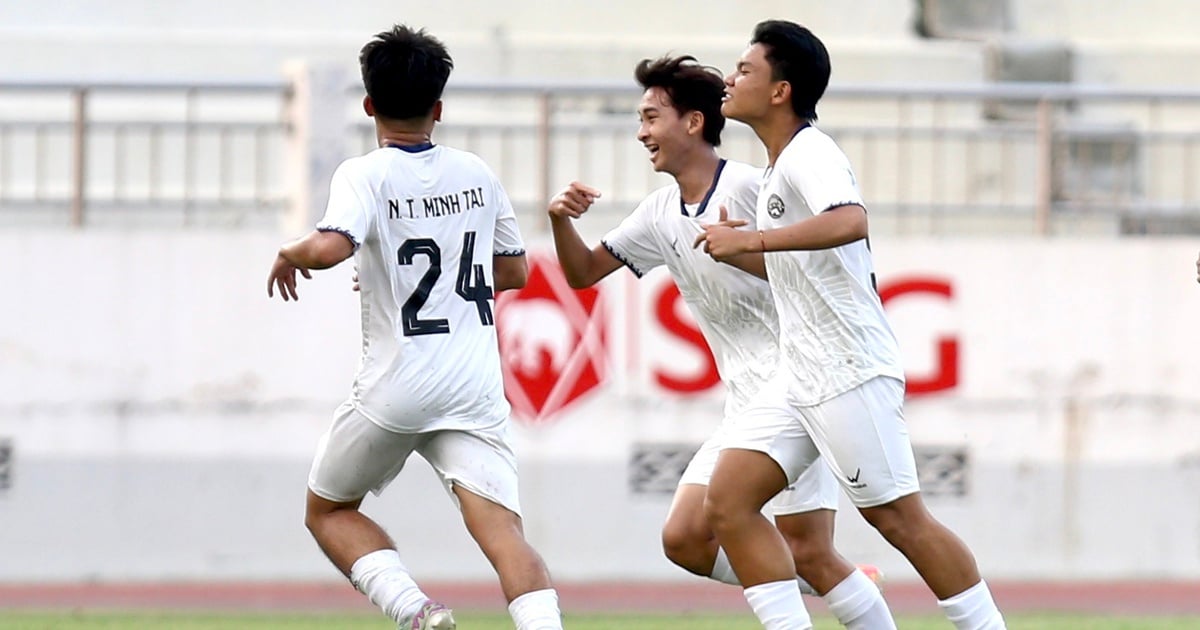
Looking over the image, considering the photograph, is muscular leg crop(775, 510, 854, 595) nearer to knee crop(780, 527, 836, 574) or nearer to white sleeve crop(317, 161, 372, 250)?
knee crop(780, 527, 836, 574)

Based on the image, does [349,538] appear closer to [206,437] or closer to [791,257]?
[791,257]

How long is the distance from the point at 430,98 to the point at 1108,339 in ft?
21.5

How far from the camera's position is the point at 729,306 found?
7035 millimetres

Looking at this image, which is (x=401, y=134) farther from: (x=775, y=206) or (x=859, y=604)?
(x=859, y=604)

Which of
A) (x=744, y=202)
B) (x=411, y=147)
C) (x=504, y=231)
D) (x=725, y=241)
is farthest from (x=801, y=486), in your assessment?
(x=411, y=147)

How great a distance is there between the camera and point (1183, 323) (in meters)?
12.0

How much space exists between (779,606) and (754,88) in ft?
5.16

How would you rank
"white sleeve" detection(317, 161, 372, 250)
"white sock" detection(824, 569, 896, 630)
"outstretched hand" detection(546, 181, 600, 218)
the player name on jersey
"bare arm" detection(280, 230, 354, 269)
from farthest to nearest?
"white sock" detection(824, 569, 896, 630) < "outstretched hand" detection(546, 181, 600, 218) < the player name on jersey < "white sleeve" detection(317, 161, 372, 250) < "bare arm" detection(280, 230, 354, 269)

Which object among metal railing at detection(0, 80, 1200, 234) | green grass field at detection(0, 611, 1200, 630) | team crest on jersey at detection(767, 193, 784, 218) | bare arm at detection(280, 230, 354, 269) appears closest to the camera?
bare arm at detection(280, 230, 354, 269)

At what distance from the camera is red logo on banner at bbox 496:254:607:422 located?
38.0ft

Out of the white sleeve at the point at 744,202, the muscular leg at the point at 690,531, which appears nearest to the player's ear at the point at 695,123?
the white sleeve at the point at 744,202

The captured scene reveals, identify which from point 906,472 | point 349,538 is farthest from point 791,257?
point 349,538

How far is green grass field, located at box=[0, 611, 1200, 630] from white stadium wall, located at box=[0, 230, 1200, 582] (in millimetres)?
1610

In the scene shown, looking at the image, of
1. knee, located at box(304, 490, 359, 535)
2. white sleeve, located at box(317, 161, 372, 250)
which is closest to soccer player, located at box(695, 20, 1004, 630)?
white sleeve, located at box(317, 161, 372, 250)
